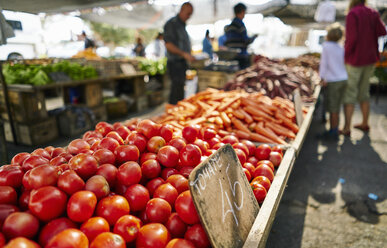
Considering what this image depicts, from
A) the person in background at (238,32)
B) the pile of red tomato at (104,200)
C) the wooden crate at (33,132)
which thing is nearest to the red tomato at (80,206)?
the pile of red tomato at (104,200)

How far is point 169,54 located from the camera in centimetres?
541

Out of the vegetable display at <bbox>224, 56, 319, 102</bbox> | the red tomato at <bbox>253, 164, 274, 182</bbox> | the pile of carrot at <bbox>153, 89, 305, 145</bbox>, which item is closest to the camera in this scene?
the red tomato at <bbox>253, 164, 274, 182</bbox>


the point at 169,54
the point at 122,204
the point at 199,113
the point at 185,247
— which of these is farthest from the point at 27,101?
the point at 185,247

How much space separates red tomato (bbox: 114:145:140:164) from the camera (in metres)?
1.53

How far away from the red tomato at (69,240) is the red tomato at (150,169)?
533 millimetres

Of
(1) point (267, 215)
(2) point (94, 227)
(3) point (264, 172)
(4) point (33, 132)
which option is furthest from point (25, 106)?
(1) point (267, 215)

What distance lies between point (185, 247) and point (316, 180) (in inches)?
116

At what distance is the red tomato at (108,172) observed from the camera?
4.47 feet

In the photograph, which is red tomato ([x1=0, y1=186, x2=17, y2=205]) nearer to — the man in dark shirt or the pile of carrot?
the pile of carrot

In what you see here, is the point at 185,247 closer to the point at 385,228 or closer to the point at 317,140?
the point at 385,228

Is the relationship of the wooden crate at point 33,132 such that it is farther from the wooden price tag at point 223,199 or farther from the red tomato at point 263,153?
the wooden price tag at point 223,199

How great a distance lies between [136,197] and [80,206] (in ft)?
0.93

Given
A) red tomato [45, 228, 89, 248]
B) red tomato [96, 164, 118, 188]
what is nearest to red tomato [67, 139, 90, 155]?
red tomato [96, 164, 118, 188]

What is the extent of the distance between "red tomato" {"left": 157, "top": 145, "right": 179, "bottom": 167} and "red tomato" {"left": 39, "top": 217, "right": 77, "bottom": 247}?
2.04 feet
